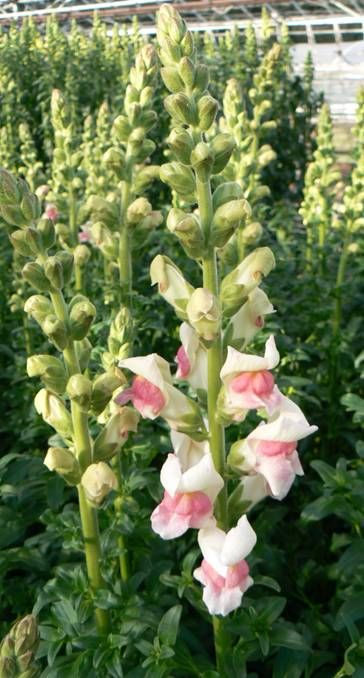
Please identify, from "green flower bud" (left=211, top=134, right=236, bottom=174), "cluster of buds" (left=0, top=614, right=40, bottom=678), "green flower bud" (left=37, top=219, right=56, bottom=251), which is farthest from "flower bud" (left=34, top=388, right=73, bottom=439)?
"cluster of buds" (left=0, top=614, right=40, bottom=678)

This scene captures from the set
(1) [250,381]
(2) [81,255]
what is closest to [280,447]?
(1) [250,381]

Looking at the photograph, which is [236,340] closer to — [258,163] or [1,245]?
[258,163]

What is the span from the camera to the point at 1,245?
543 cm

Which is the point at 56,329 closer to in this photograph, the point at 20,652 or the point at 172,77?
the point at 172,77

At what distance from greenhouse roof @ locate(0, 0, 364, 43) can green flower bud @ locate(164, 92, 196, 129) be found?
1360 centimetres

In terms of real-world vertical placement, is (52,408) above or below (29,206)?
below

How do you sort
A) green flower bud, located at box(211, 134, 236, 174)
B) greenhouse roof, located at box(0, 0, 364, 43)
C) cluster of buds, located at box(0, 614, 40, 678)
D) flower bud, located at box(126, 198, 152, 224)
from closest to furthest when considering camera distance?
1. cluster of buds, located at box(0, 614, 40, 678)
2. green flower bud, located at box(211, 134, 236, 174)
3. flower bud, located at box(126, 198, 152, 224)
4. greenhouse roof, located at box(0, 0, 364, 43)

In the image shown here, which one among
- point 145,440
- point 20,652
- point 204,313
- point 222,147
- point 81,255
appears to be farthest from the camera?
point 81,255

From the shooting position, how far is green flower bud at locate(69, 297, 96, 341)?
2.09 m

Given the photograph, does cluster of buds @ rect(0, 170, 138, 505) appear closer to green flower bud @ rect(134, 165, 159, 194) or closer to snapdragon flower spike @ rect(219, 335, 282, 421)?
snapdragon flower spike @ rect(219, 335, 282, 421)

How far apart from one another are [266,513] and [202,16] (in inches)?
680

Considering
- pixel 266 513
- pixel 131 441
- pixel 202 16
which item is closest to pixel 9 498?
pixel 131 441

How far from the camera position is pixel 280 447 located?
6.32ft

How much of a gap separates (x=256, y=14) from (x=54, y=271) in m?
17.3
